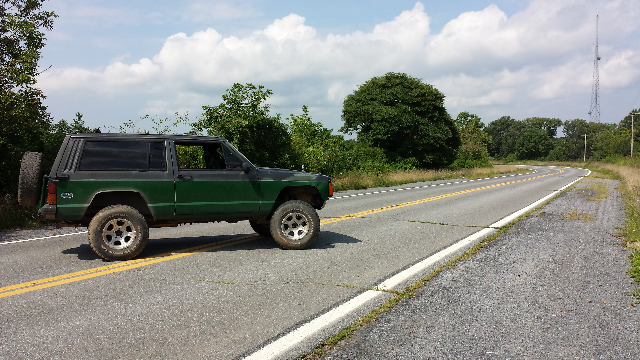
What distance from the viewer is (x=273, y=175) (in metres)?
7.46

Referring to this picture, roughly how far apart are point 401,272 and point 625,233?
5.76 m

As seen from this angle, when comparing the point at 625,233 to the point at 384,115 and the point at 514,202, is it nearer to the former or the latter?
the point at 514,202

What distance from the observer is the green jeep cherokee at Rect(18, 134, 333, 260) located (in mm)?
6465

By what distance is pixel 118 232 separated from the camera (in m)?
6.53

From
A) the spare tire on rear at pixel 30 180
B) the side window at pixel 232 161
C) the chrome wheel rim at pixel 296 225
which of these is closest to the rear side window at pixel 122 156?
the spare tire on rear at pixel 30 180

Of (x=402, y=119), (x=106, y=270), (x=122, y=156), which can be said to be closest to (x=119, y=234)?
(x=106, y=270)

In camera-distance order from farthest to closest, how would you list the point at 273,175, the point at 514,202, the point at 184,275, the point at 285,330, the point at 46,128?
the point at 514,202
the point at 46,128
the point at 273,175
the point at 184,275
the point at 285,330

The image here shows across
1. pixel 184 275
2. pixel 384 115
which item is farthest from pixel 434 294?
pixel 384 115

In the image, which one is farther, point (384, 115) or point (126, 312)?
point (384, 115)

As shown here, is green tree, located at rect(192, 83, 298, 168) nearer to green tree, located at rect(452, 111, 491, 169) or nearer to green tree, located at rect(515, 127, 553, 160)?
green tree, located at rect(452, 111, 491, 169)

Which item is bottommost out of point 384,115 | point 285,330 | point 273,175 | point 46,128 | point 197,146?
point 285,330

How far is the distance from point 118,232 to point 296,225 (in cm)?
272

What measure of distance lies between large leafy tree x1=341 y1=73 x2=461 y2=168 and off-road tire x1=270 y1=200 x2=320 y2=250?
3403cm

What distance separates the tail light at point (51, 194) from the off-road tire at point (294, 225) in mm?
3193
